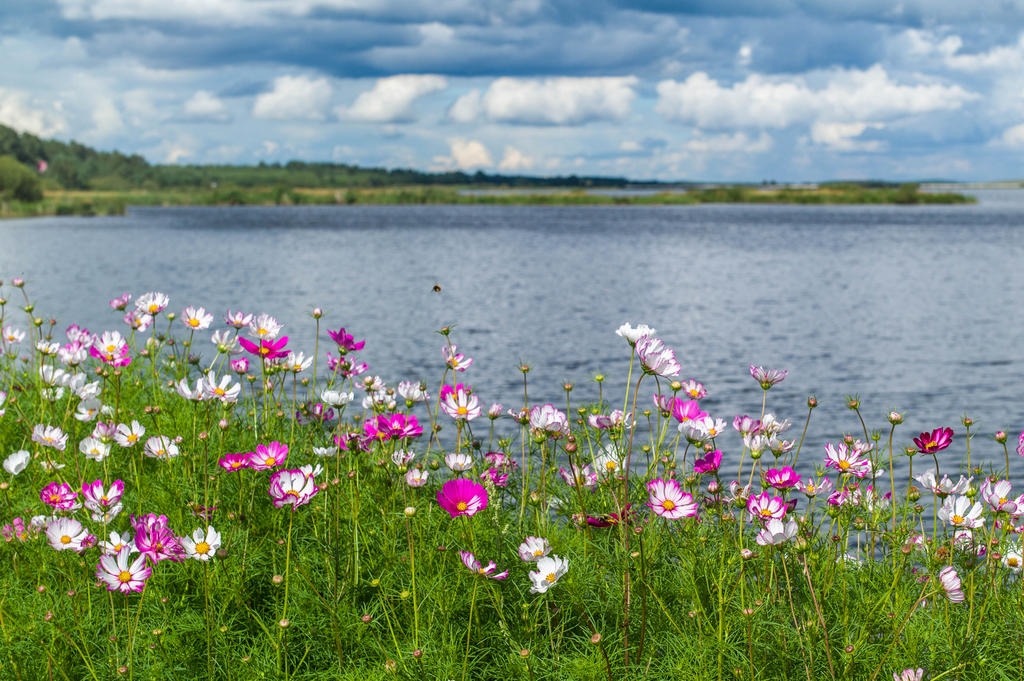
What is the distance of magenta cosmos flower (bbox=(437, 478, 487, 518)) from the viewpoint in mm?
2855

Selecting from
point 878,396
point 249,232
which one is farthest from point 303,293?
point 249,232

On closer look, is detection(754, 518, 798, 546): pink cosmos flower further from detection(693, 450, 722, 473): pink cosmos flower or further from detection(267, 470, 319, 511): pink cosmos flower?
detection(267, 470, 319, 511): pink cosmos flower

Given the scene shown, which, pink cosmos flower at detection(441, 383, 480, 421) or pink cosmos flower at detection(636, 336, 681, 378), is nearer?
pink cosmos flower at detection(636, 336, 681, 378)

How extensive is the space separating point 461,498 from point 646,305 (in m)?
18.8

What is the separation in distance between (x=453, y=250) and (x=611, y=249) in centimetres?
763

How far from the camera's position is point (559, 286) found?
2561 centimetres

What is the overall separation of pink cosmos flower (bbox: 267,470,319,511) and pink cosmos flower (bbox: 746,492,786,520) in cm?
151

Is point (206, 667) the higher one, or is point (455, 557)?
point (455, 557)

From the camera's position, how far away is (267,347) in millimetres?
4035

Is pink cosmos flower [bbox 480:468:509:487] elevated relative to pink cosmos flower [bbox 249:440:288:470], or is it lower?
lower

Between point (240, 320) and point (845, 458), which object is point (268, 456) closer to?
point (240, 320)

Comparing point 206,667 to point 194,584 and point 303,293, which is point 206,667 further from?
point 303,293

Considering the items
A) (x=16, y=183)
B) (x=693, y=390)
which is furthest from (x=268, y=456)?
(x=16, y=183)

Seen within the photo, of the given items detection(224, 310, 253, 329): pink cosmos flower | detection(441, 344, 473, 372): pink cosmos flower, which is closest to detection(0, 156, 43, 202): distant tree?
detection(224, 310, 253, 329): pink cosmos flower
